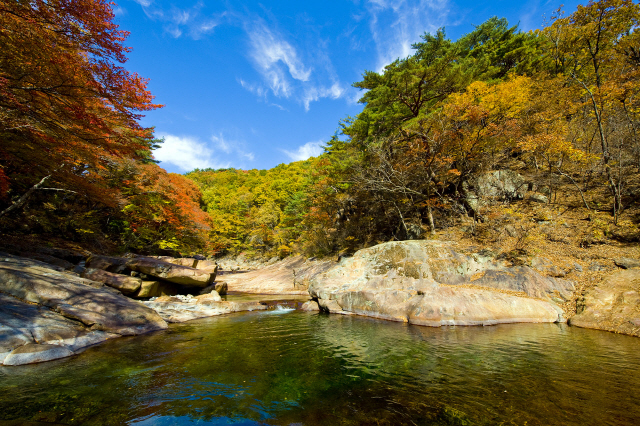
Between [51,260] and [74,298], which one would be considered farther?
[51,260]

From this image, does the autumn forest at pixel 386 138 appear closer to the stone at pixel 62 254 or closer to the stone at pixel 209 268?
the stone at pixel 62 254

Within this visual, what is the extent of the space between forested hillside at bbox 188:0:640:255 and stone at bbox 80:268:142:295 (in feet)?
48.7

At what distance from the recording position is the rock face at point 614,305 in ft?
26.3

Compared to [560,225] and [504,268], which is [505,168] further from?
[504,268]

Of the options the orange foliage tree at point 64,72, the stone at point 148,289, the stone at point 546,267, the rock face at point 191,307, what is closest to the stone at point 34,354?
the rock face at point 191,307

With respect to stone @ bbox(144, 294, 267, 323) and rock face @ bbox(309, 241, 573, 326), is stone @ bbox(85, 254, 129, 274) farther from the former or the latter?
rock face @ bbox(309, 241, 573, 326)

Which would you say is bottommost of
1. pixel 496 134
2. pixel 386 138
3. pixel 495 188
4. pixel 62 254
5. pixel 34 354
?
pixel 34 354

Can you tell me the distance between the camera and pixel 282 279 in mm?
23812

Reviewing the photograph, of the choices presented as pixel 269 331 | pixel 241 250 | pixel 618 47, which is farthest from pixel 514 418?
pixel 241 250

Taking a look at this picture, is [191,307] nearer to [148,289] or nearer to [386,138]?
[148,289]

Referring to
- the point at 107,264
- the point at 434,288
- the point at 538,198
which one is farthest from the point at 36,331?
the point at 538,198

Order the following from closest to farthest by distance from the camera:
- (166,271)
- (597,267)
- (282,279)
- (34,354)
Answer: (34,354) → (597,267) → (166,271) → (282,279)

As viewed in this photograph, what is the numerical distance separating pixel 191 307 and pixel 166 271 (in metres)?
3.50

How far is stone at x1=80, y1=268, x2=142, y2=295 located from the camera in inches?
444
